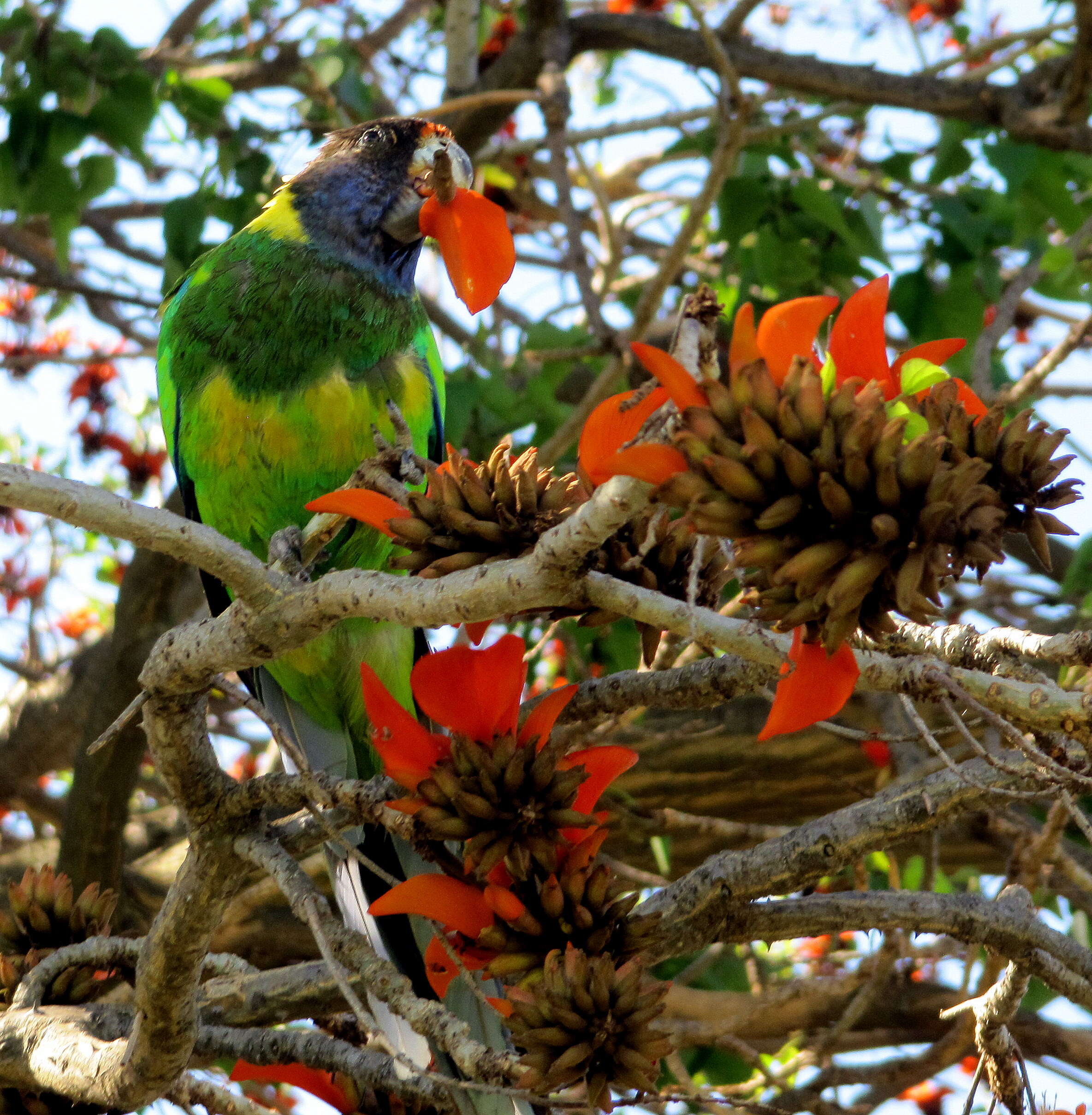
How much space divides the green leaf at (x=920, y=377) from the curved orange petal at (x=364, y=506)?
456 mm

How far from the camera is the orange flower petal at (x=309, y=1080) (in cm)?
165

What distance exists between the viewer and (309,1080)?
5.48 ft

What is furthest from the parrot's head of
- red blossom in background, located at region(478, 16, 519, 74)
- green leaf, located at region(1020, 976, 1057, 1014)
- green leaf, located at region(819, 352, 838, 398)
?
green leaf, located at region(1020, 976, 1057, 1014)

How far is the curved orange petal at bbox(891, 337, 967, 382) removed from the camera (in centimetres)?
103

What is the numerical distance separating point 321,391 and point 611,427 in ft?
4.24

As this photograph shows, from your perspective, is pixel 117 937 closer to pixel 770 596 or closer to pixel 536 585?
pixel 536 585

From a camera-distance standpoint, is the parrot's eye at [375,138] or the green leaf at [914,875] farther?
the parrot's eye at [375,138]

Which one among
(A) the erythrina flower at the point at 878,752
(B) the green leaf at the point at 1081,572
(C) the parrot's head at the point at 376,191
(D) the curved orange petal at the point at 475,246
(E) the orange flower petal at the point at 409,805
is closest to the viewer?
(E) the orange flower petal at the point at 409,805

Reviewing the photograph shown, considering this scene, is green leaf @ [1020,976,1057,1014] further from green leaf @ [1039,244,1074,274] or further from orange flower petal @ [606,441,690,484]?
orange flower petal @ [606,441,690,484]

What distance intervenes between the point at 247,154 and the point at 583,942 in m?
2.45

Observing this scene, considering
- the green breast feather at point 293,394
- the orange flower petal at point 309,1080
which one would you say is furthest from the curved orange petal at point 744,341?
the green breast feather at point 293,394

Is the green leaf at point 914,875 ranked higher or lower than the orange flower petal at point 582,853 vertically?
higher

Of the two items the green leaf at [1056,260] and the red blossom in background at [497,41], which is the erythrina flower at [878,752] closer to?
the green leaf at [1056,260]

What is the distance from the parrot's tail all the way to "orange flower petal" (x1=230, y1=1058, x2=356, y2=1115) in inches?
3.8
